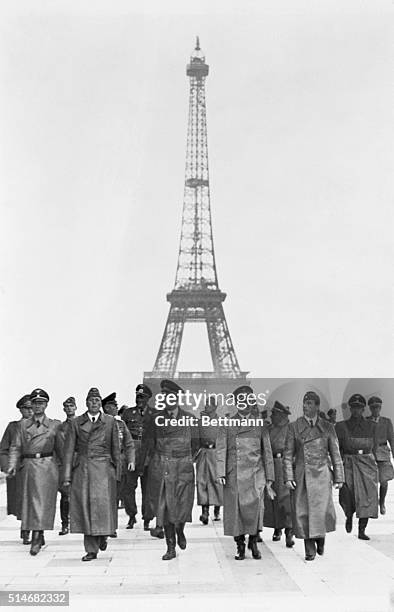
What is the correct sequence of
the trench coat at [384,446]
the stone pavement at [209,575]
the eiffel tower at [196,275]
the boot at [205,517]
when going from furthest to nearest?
1. the boot at [205,517]
2. the eiffel tower at [196,275]
3. the trench coat at [384,446]
4. the stone pavement at [209,575]

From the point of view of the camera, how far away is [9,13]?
27.3ft

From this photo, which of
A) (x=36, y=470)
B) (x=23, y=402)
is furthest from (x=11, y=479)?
(x=23, y=402)

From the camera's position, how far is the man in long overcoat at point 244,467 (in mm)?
7445

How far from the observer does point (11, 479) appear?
→ 8.74 meters

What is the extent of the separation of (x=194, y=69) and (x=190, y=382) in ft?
12.2

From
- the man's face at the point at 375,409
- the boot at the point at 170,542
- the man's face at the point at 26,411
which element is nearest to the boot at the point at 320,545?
the boot at the point at 170,542

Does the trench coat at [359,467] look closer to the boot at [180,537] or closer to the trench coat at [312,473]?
the trench coat at [312,473]

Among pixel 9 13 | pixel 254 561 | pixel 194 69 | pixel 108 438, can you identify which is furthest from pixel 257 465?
pixel 9 13

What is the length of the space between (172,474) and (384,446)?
3.24m

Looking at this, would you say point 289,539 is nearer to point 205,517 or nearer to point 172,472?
point 172,472

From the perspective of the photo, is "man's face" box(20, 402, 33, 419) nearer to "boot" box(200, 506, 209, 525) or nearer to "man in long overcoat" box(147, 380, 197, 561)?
"man in long overcoat" box(147, 380, 197, 561)

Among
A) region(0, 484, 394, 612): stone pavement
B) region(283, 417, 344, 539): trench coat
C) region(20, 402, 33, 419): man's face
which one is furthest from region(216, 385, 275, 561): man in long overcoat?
region(20, 402, 33, 419): man's face

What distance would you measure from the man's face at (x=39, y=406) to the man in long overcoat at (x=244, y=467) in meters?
1.76

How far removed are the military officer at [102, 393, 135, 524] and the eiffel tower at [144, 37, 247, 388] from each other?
2.18 feet
